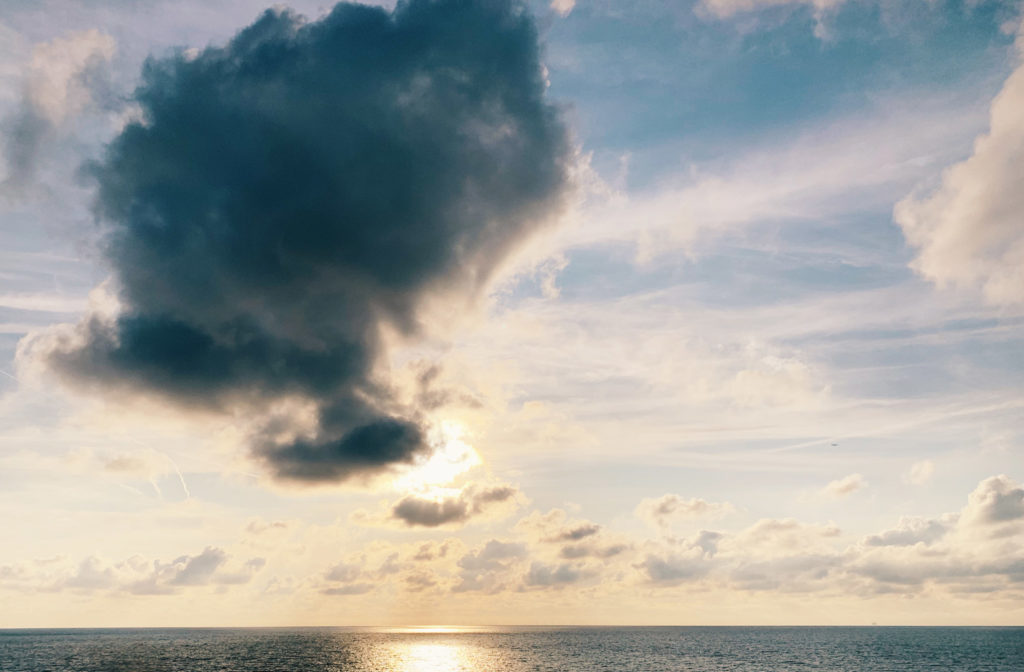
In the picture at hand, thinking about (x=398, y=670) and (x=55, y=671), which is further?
(x=398, y=670)

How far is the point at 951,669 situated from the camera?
192000 millimetres

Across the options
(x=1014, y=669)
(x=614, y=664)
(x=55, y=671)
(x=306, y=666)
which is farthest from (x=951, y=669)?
(x=55, y=671)

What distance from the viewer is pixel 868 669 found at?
19075 centimetres

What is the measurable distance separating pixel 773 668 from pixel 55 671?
197344 millimetres

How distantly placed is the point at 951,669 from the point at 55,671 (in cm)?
25029

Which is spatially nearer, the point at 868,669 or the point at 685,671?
the point at 685,671

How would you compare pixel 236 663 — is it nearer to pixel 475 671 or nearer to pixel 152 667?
pixel 152 667

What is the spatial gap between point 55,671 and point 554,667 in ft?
445

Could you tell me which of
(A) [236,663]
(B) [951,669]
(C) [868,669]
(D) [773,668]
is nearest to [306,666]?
(A) [236,663]

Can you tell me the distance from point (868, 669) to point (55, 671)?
740 feet

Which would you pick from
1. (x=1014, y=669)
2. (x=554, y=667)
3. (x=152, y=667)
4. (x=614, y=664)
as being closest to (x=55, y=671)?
(x=152, y=667)

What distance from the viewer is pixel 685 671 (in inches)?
7023

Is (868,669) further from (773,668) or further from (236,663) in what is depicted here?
(236,663)

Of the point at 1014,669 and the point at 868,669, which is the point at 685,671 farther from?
the point at 1014,669
